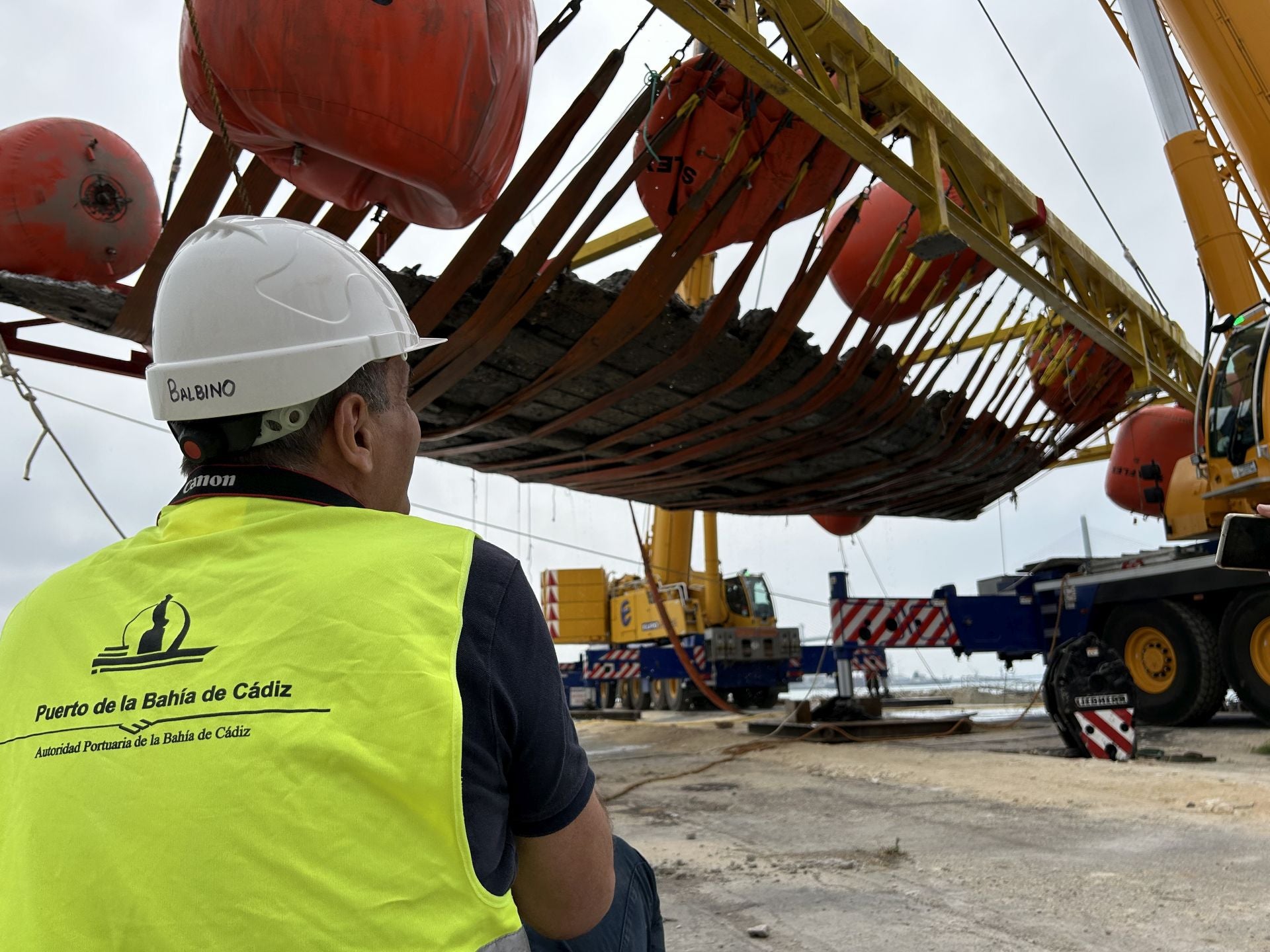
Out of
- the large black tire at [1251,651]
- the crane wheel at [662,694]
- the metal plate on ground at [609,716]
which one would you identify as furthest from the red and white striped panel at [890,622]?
the crane wheel at [662,694]

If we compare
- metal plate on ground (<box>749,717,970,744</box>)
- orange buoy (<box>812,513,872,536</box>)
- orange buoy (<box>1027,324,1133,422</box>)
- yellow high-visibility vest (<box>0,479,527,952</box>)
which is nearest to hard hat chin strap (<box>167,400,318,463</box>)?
yellow high-visibility vest (<box>0,479,527,952</box>)

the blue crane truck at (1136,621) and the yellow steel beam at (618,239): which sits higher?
the yellow steel beam at (618,239)

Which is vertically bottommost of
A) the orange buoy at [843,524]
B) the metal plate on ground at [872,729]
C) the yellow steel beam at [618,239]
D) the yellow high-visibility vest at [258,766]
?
the metal plate on ground at [872,729]

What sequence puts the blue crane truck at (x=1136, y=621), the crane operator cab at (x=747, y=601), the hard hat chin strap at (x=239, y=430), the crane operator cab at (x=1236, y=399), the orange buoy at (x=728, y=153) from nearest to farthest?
1. the hard hat chin strap at (x=239, y=430)
2. the orange buoy at (x=728, y=153)
3. the crane operator cab at (x=1236, y=399)
4. the blue crane truck at (x=1136, y=621)
5. the crane operator cab at (x=747, y=601)

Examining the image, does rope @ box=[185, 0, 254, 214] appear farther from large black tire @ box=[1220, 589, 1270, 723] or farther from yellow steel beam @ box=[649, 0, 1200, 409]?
large black tire @ box=[1220, 589, 1270, 723]

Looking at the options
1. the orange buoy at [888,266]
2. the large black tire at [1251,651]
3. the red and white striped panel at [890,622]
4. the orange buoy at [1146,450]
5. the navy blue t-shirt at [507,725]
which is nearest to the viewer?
the navy blue t-shirt at [507,725]

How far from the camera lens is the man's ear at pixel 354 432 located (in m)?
1.15

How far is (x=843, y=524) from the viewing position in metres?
10.8

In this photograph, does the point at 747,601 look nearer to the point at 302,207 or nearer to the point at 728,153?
the point at 728,153

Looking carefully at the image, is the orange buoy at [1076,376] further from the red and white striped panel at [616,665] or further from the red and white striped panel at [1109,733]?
the red and white striped panel at [616,665]

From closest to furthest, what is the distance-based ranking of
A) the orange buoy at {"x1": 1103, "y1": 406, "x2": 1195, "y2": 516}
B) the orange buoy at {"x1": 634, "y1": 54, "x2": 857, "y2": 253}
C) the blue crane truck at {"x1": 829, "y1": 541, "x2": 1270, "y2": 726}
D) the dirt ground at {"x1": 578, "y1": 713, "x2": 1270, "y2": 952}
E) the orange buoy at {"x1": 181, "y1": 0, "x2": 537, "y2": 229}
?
the orange buoy at {"x1": 181, "y1": 0, "x2": 537, "y2": 229} → the dirt ground at {"x1": 578, "y1": 713, "x2": 1270, "y2": 952} → the orange buoy at {"x1": 634, "y1": 54, "x2": 857, "y2": 253} → the blue crane truck at {"x1": 829, "y1": 541, "x2": 1270, "y2": 726} → the orange buoy at {"x1": 1103, "y1": 406, "x2": 1195, "y2": 516}

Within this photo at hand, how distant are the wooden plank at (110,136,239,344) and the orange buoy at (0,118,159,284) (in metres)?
0.09

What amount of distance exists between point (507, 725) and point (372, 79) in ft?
7.20

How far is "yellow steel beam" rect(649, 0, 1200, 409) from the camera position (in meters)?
4.24
